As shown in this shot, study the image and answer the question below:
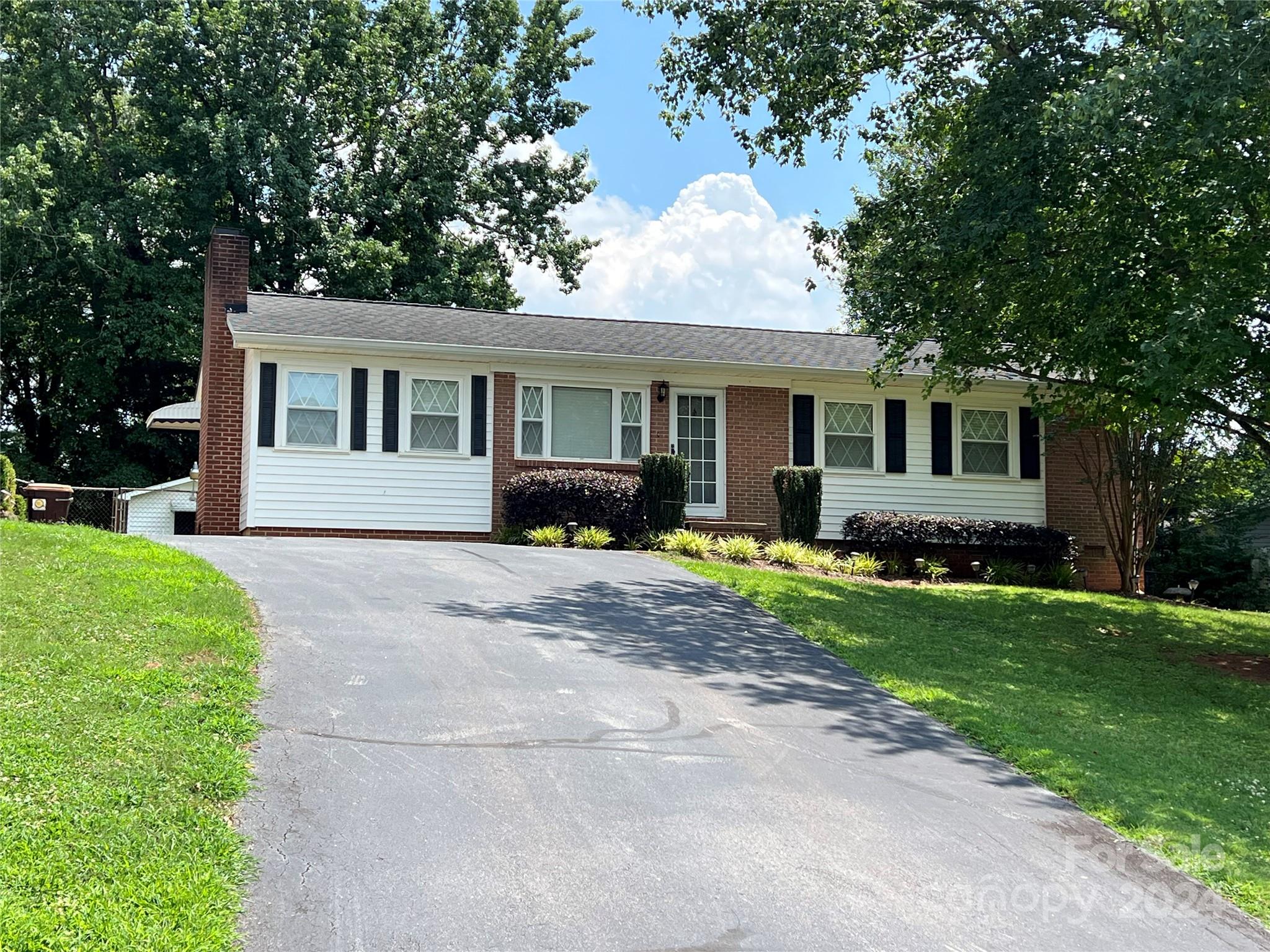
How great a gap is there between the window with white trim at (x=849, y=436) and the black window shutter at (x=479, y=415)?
19.7ft

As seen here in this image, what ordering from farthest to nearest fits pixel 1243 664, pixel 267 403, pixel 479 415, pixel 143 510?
1. pixel 143 510
2. pixel 479 415
3. pixel 267 403
4. pixel 1243 664

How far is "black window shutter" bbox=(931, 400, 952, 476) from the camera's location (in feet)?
65.5

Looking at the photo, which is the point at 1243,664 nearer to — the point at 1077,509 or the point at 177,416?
the point at 1077,509

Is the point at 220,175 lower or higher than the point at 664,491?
higher

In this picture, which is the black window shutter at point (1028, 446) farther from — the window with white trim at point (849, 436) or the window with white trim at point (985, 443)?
the window with white trim at point (849, 436)

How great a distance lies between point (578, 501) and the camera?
688 inches

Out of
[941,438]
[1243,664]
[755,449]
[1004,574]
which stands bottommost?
[1243,664]

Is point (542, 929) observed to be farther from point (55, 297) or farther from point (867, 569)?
point (55, 297)

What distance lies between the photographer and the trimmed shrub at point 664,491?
1738cm

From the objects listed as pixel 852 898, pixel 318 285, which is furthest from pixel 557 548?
pixel 318 285

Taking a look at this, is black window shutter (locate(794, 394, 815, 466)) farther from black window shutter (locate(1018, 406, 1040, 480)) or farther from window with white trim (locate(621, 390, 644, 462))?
black window shutter (locate(1018, 406, 1040, 480))

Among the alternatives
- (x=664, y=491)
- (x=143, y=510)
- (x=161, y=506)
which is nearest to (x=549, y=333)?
(x=664, y=491)

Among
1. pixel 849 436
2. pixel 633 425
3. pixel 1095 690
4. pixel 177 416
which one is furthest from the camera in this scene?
pixel 177 416

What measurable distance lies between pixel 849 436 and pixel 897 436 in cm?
86
